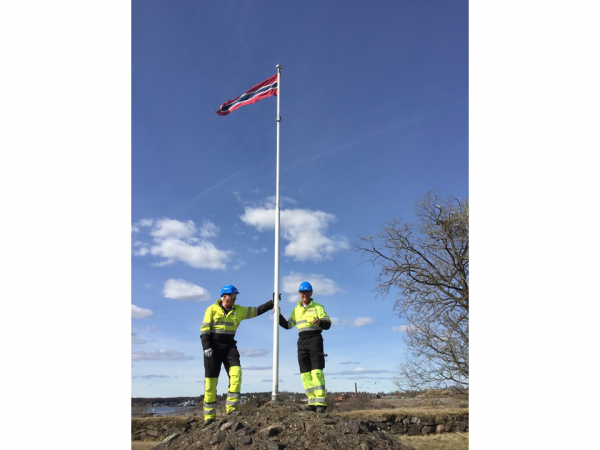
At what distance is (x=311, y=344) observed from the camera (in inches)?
294

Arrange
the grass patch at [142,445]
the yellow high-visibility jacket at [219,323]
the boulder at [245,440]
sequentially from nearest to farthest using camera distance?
1. the boulder at [245,440]
2. the yellow high-visibility jacket at [219,323]
3. the grass patch at [142,445]

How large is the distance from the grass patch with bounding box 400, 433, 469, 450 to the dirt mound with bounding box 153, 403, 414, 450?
5.57m

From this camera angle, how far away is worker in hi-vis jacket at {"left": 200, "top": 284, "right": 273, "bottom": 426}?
24.0 feet

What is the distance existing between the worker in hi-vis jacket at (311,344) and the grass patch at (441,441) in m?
5.22

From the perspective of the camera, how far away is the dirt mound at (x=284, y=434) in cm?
585

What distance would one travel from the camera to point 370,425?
Result: 6.87m

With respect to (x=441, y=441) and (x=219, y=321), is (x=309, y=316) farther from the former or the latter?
(x=441, y=441)

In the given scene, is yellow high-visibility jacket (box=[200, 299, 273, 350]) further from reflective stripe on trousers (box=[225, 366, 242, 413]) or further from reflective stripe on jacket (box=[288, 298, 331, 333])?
reflective stripe on jacket (box=[288, 298, 331, 333])

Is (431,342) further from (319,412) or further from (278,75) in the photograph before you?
(278,75)

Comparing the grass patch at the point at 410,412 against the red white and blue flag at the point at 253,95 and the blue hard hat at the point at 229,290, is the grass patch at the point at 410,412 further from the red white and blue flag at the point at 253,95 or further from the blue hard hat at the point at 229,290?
the red white and blue flag at the point at 253,95

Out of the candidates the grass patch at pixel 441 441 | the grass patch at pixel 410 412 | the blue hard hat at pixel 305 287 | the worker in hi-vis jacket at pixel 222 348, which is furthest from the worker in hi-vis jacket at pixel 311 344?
the grass patch at pixel 410 412

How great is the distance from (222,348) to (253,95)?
6.67 metres

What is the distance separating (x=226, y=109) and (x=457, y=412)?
1334 centimetres

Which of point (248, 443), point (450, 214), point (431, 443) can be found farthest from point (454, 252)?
point (248, 443)
